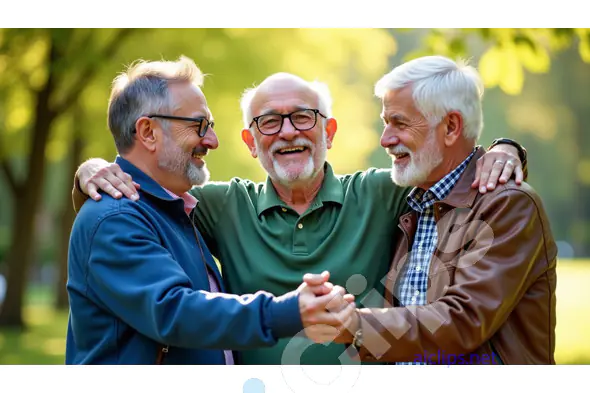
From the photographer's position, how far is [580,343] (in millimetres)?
12578

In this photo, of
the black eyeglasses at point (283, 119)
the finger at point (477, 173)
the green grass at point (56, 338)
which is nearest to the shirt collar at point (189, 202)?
the black eyeglasses at point (283, 119)

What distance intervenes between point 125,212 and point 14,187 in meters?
10.2

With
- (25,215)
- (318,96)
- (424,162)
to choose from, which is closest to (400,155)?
(424,162)

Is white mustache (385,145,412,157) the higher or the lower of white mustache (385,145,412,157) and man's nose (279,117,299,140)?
the lower

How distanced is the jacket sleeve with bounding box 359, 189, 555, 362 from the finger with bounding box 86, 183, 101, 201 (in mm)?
1391

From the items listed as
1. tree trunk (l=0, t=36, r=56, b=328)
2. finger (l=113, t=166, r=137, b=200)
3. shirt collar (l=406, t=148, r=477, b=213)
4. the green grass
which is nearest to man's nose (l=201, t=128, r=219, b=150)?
finger (l=113, t=166, r=137, b=200)

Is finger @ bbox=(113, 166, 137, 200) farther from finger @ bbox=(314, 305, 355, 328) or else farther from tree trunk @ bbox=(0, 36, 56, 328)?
tree trunk @ bbox=(0, 36, 56, 328)

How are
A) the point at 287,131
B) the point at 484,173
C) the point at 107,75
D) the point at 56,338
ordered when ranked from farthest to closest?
the point at 56,338 → the point at 107,75 → the point at 287,131 → the point at 484,173

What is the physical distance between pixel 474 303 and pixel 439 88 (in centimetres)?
120

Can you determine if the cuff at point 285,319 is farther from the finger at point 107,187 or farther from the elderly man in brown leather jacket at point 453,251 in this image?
the finger at point 107,187

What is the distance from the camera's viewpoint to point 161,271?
3.22 metres

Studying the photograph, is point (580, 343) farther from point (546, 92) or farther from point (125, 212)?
point (546, 92)

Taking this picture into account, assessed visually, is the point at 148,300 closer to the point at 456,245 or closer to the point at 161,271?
the point at 161,271

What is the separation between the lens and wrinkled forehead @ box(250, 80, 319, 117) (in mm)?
4184
